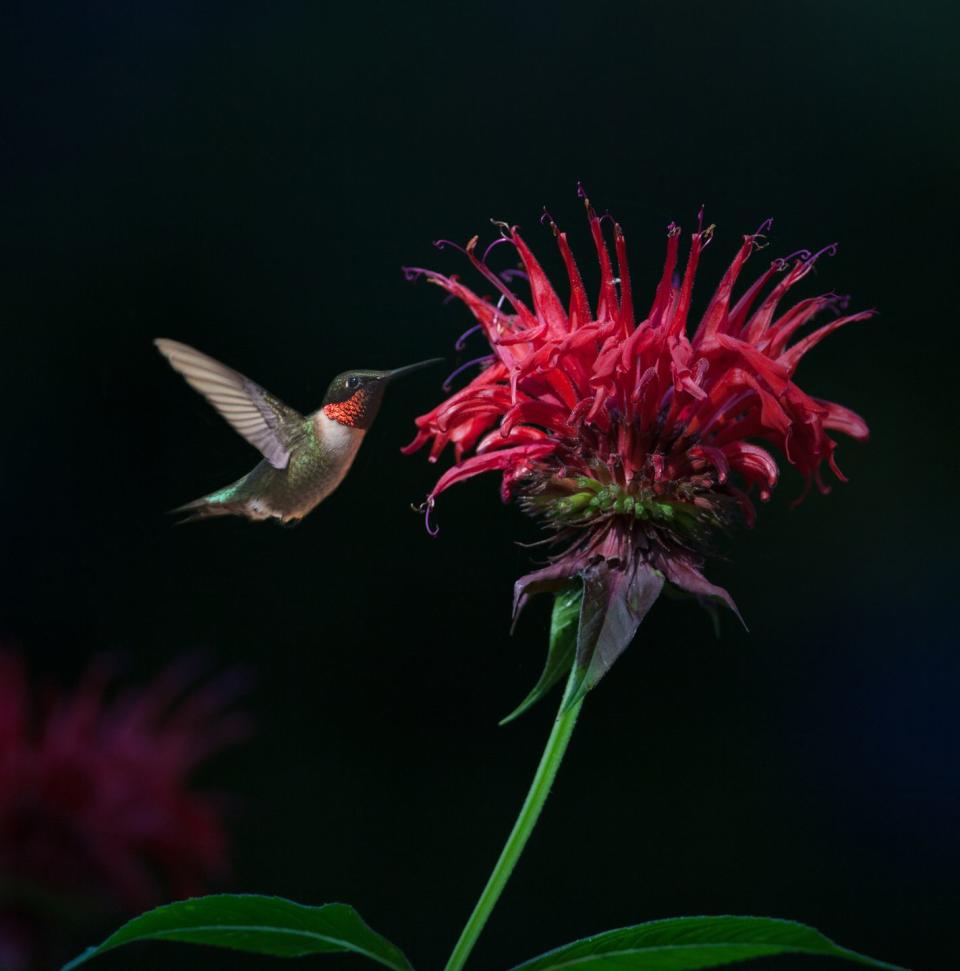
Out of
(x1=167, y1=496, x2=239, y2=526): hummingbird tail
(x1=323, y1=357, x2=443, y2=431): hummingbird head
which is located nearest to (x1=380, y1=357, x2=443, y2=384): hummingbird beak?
(x1=323, y1=357, x2=443, y2=431): hummingbird head

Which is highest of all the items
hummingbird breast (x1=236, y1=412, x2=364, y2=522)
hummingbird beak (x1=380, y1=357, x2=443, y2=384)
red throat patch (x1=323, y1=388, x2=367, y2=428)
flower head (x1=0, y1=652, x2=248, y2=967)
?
hummingbird beak (x1=380, y1=357, x2=443, y2=384)

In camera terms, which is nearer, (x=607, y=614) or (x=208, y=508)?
(x=607, y=614)

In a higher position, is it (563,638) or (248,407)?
(248,407)

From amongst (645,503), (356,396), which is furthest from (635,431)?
(356,396)

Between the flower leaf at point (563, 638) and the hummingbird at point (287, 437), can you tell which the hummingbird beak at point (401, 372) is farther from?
the flower leaf at point (563, 638)

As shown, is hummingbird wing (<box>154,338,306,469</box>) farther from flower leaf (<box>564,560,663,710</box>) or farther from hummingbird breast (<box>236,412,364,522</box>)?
flower leaf (<box>564,560,663,710</box>)

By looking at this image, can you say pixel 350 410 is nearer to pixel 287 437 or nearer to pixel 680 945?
pixel 287 437

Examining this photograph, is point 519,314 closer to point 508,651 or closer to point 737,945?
point 737,945
